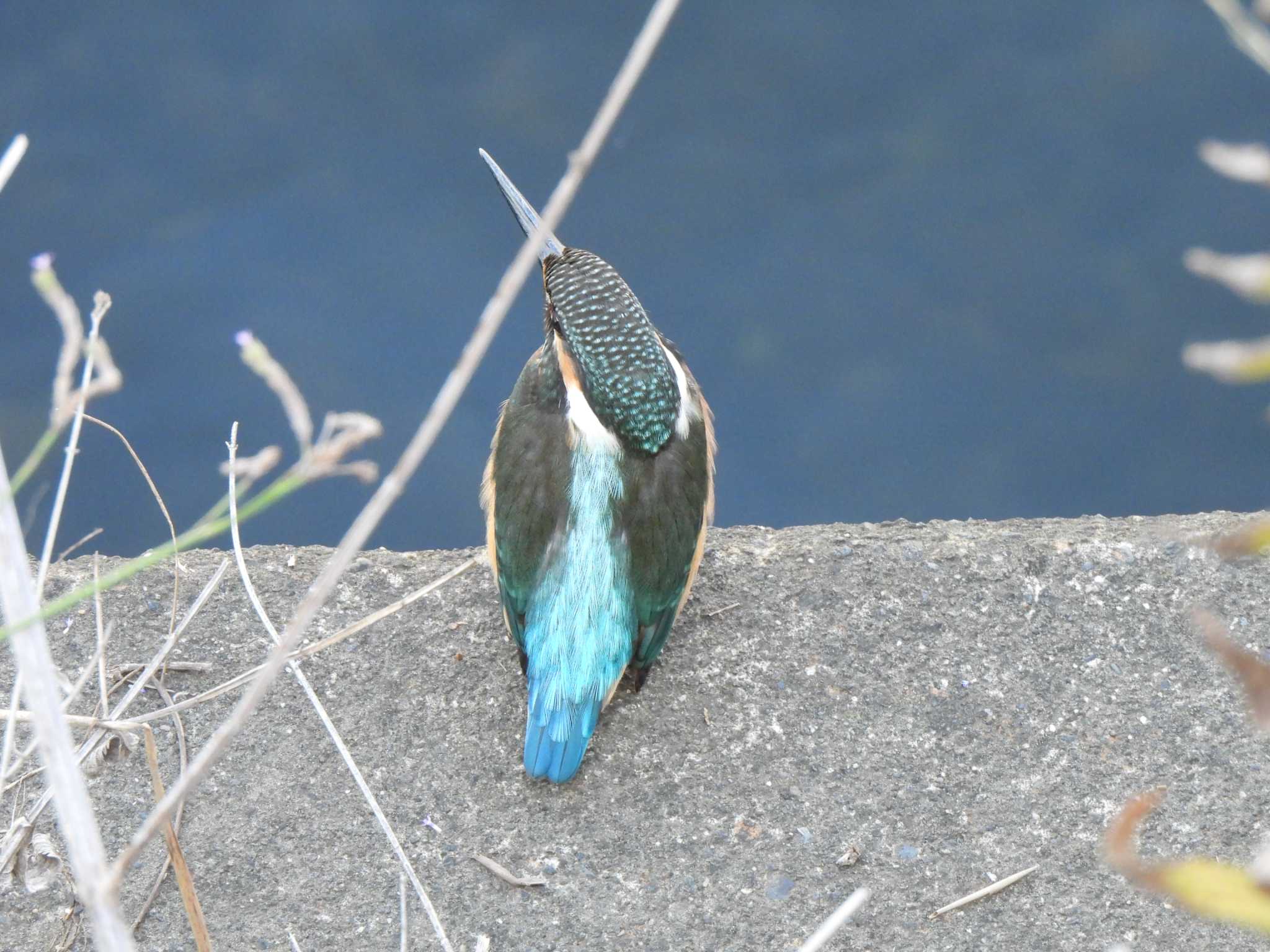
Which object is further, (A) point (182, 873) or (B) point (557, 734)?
(B) point (557, 734)

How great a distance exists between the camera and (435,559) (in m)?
3.01

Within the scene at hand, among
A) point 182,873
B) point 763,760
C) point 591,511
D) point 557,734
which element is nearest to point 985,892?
point 763,760

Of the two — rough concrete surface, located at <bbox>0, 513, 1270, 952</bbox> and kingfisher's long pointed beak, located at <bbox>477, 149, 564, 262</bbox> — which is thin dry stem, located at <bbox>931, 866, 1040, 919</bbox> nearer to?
rough concrete surface, located at <bbox>0, 513, 1270, 952</bbox>

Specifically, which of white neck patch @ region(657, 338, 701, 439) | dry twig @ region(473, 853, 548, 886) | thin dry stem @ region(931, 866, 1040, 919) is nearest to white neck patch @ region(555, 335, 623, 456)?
white neck patch @ region(657, 338, 701, 439)

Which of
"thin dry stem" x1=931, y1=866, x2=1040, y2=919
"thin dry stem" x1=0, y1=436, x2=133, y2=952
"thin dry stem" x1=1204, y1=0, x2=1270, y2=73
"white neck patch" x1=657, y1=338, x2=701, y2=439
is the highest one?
"thin dry stem" x1=1204, y1=0, x2=1270, y2=73

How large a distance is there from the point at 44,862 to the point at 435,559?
1.43 metres

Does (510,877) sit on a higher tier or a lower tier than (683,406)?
lower

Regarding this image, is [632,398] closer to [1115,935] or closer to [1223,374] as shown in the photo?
[1115,935]

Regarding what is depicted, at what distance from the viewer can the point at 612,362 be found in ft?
8.39

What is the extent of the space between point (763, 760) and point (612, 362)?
0.80m

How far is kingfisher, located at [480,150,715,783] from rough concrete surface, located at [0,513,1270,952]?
0.18 metres

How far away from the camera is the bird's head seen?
2.54 metres

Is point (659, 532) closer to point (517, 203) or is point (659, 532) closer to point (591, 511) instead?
point (591, 511)

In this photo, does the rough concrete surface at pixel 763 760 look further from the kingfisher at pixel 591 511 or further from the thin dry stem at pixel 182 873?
the thin dry stem at pixel 182 873
